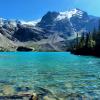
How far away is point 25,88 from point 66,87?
631 centimetres

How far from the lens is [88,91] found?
3791cm

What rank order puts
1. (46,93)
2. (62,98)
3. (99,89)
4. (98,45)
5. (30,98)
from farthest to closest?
(98,45) < (99,89) < (46,93) < (62,98) < (30,98)

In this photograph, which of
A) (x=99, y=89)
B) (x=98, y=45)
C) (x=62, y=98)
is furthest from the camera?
(x=98, y=45)

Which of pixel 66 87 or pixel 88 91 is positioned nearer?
pixel 88 91

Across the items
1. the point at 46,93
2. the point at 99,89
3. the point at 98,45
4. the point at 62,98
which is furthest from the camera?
the point at 98,45

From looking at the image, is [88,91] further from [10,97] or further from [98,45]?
[98,45]

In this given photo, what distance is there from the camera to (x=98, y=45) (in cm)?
19450

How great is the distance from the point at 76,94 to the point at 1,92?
10256 millimetres

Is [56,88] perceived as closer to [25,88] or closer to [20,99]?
[25,88]

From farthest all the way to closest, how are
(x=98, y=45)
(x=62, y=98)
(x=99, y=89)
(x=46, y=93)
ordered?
(x=98, y=45) < (x=99, y=89) < (x=46, y=93) < (x=62, y=98)

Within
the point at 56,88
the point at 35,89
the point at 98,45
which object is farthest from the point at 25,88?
the point at 98,45

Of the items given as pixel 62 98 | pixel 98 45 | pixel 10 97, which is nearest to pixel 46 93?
pixel 62 98

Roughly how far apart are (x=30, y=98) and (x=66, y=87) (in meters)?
12.1

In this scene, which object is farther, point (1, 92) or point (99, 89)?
point (99, 89)
